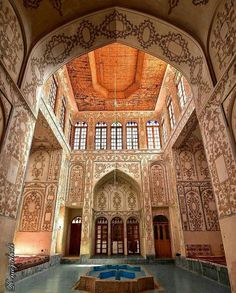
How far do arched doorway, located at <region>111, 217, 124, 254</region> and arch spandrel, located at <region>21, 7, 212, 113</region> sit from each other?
9.25 metres

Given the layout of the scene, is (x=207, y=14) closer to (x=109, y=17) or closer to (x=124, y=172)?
(x=109, y=17)

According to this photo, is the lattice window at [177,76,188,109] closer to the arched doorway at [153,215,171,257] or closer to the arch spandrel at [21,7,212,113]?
the arch spandrel at [21,7,212,113]

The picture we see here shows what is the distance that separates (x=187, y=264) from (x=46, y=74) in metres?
8.13

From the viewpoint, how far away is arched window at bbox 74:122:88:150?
41.4ft

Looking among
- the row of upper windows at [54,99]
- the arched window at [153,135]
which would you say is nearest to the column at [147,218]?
the arched window at [153,135]

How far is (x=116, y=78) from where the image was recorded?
11.1 meters

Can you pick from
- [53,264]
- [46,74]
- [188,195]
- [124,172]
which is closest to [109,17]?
[46,74]

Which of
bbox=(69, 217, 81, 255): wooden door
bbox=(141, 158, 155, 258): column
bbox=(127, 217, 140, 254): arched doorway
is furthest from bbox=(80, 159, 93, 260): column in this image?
bbox=(141, 158, 155, 258): column

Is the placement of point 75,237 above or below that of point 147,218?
below

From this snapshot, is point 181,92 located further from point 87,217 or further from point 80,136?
point 87,217

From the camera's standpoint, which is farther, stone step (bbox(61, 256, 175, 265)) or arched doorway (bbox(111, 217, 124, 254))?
arched doorway (bbox(111, 217, 124, 254))

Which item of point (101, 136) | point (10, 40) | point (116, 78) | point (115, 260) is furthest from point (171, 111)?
point (10, 40)

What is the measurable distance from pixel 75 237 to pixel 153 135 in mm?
7488

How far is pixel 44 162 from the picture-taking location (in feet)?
33.8
